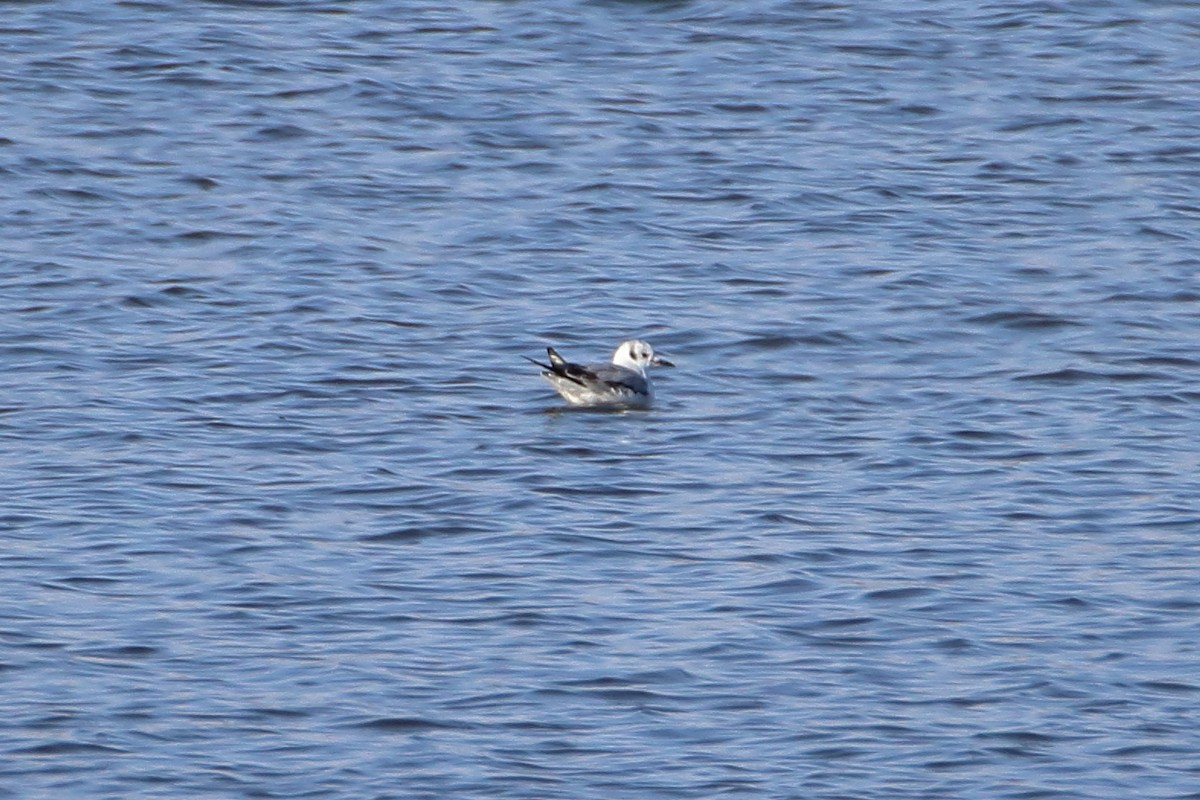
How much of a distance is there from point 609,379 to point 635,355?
0.28 meters

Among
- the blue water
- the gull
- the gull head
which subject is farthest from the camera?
the gull head

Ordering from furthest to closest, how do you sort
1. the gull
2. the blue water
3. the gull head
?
the gull head → the gull → the blue water

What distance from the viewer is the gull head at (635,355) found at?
14062 millimetres

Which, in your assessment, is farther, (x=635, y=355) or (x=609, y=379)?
(x=635, y=355)

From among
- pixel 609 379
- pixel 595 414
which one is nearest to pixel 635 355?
pixel 609 379

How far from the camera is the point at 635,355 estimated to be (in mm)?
14125

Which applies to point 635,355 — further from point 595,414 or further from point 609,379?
point 595,414

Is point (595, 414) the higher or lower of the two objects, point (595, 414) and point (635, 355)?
the lower

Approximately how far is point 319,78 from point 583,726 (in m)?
12.7

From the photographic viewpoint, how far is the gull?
13922 mm

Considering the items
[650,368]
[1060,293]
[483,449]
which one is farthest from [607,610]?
[1060,293]

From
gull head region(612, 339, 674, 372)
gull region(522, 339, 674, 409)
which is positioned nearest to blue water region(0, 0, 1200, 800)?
gull region(522, 339, 674, 409)

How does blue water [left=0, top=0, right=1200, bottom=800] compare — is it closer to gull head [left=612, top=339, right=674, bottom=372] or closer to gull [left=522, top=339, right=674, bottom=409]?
gull [left=522, top=339, right=674, bottom=409]

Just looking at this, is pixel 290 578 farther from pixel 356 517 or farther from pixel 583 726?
pixel 583 726
